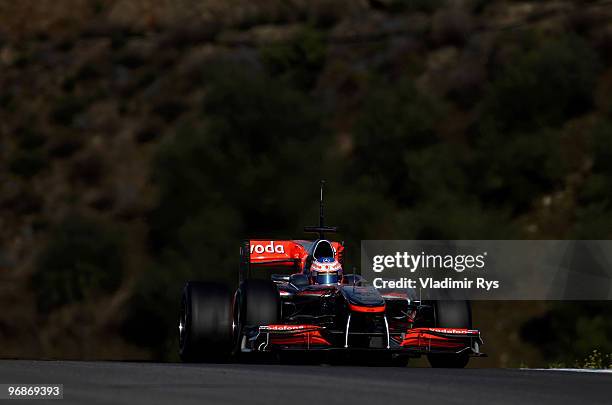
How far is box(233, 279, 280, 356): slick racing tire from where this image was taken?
1877 centimetres

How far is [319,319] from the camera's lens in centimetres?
1962

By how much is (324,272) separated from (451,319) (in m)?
1.98

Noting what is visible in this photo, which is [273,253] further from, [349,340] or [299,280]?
[349,340]

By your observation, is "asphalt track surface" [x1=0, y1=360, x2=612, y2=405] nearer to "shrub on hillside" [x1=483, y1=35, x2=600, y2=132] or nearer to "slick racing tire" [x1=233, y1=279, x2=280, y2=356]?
"slick racing tire" [x1=233, y1=279, x2=280, y2=356]

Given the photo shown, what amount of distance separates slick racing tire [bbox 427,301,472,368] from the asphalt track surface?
3479 mm

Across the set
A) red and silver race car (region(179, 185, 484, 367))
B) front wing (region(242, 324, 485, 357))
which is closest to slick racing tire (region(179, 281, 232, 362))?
red and silver race car (region(179, 185, 484, 367))

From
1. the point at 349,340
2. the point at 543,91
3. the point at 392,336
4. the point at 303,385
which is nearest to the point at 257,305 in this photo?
the point at 349,340

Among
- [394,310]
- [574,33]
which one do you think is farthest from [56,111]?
[394,310]

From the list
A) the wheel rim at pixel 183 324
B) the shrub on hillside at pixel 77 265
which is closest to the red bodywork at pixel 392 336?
the wheel rim at pixel 183 324

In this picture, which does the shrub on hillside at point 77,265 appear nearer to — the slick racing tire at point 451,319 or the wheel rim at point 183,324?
the wheel rim at point 183,324

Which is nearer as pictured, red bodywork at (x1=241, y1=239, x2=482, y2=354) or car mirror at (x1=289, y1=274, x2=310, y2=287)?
red bodywork at (x1=241, y1=239, x2=482, y2=354)

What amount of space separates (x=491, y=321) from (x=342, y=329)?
26.1 meters

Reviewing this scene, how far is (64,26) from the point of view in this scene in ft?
275

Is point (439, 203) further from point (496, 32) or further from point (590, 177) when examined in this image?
point (496, 32)
